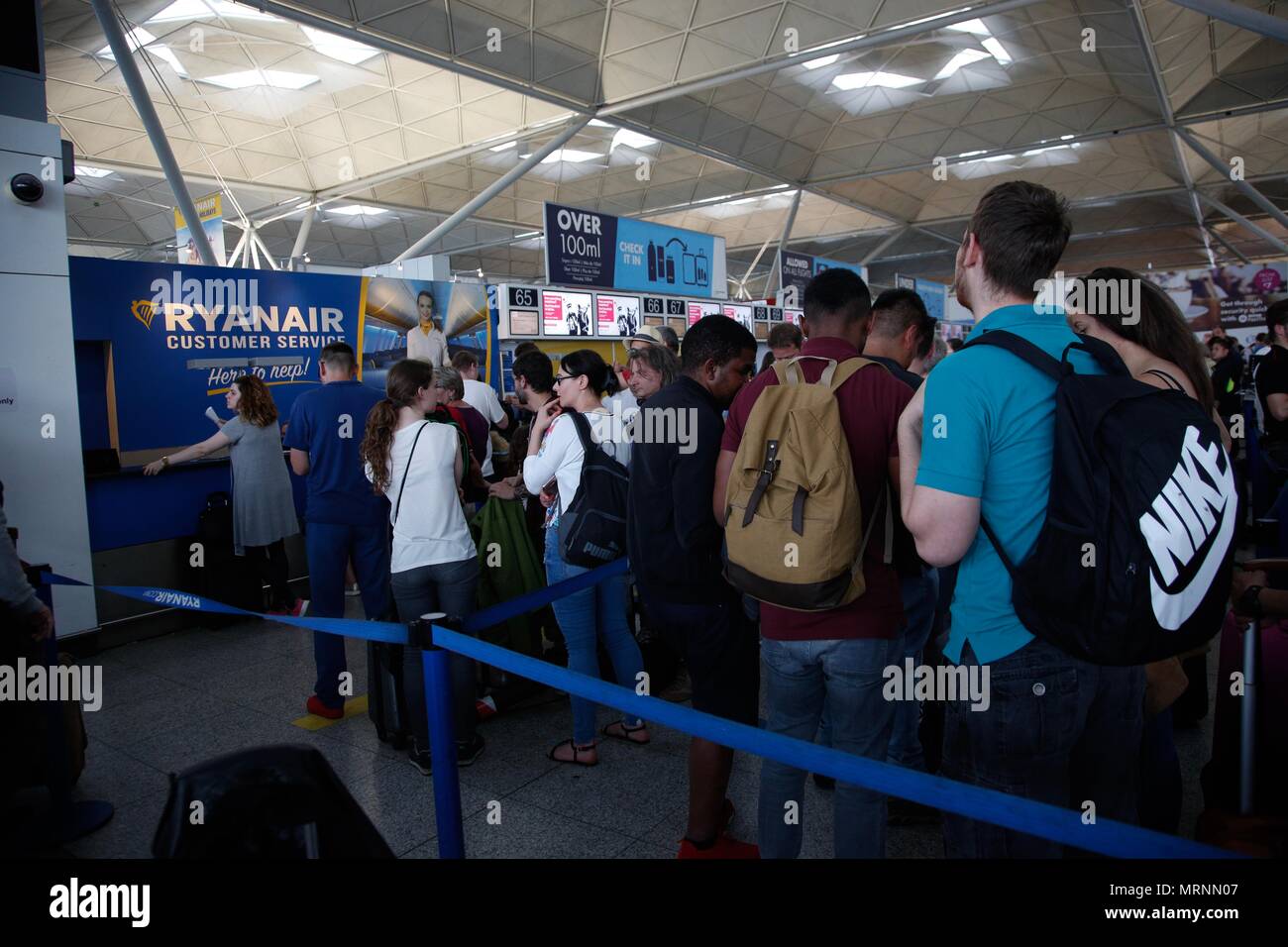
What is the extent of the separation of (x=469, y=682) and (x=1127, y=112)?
21.9 meters

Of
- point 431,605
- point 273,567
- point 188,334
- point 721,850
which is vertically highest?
point 188,334

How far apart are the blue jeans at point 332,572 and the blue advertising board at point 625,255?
18.8 feet

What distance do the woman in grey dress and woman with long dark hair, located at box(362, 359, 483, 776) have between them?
2577mm

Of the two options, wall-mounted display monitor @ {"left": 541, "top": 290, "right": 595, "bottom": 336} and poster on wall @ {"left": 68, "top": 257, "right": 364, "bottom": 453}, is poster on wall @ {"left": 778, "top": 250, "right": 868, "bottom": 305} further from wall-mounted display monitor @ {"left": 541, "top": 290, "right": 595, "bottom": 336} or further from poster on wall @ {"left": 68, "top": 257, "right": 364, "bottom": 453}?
poster on wall @ {"left": 68, "top": 257, "right": 364, "bottom": 453}

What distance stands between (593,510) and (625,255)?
842 cm

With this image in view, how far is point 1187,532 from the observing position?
1.48 metres

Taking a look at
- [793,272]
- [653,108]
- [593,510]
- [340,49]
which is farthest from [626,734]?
[653,108]

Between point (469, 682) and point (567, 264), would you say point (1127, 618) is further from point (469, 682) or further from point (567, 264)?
point (567, 264)

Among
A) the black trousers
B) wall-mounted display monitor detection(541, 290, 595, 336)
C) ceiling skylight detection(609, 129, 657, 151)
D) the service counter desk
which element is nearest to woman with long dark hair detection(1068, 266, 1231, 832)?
the black trousers

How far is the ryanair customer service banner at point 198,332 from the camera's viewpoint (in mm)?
6160

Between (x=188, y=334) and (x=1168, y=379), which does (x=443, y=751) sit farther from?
(x=188, y=334)

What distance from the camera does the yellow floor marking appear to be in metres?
4.30

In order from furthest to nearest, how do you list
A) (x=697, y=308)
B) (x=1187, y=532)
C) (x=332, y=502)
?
1. (x=697, y=308)
2. (x=332, y=502)
3. (x=1187, y=532)
